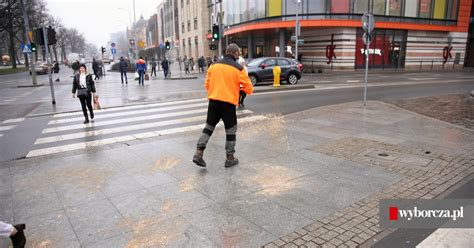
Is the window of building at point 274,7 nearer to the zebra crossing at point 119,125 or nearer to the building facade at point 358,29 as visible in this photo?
the building facade at point 358,29

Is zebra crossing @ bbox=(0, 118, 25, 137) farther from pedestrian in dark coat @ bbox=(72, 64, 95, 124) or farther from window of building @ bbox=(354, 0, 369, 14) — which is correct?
window of building @ bbox=(354, 0, 369, 14)

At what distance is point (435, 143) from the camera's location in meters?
7.14

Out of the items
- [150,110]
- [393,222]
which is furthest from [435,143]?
[150,110]

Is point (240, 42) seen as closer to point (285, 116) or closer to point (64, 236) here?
point (285, 116)

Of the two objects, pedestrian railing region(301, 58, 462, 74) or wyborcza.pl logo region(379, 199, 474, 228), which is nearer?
wyborcza.pl logo region(379, 199, 474, 228)

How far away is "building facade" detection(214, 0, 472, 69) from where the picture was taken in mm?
33781

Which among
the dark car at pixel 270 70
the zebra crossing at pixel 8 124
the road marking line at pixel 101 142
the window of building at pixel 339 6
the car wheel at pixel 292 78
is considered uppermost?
the window of building at pixel 339 6

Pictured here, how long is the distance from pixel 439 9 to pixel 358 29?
10.9 meters

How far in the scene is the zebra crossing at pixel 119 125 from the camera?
7.88 meters

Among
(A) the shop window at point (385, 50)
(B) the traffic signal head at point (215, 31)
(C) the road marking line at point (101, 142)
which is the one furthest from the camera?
(A) the shop window at point (385, 50)

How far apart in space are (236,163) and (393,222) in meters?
2.65

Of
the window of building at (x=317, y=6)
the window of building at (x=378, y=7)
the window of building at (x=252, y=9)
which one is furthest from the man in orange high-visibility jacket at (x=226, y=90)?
the window of building at (x=252, y=9)

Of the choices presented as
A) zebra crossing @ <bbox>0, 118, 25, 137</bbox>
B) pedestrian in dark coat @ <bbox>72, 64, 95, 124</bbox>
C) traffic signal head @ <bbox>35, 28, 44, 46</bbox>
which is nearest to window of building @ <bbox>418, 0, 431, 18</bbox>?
traffic signal head @ <bbox>35, 28, 44, 46</bbox>

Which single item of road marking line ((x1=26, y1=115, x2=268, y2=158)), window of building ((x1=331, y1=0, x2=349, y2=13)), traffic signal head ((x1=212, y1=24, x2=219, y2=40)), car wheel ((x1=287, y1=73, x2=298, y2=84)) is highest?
window of building ((x1=331, y1=0, x2=349, y2=13))
